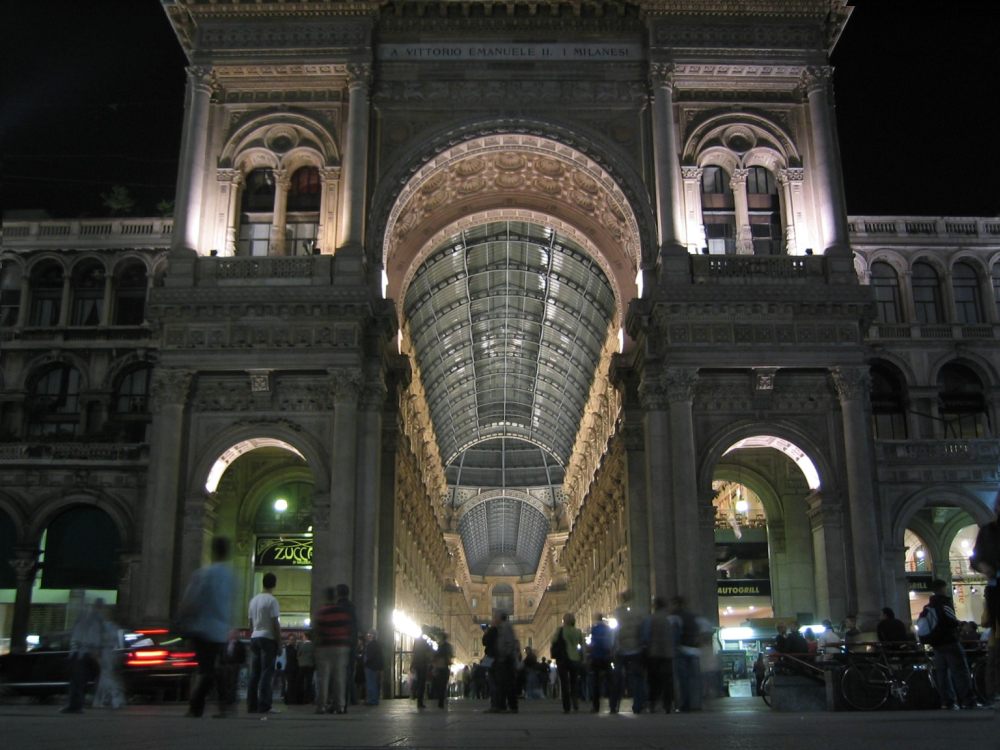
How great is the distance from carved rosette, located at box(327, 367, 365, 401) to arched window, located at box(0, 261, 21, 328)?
1925cm

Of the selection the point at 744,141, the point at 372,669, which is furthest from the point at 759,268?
the point at 372,669

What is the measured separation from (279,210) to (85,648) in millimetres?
20580

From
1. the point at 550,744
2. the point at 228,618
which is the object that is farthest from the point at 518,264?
the point at 550,744

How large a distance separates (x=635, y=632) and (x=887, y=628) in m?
5.04

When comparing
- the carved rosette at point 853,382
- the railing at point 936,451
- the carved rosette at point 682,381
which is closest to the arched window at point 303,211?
the carved rosette at point 682,381

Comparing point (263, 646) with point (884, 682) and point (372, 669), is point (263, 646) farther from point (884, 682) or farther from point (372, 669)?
point (884, 682)

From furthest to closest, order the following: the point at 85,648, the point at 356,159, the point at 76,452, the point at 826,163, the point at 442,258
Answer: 1. the point at 442,258
2. the point at 76,452
3. the point at 826,163
4. the point at 356,159
5. the point at 85,648

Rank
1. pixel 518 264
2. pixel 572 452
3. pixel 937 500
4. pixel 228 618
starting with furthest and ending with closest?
pixel 572 452 → pixel 518 264 → pixel 937 500 → pixel 228 618

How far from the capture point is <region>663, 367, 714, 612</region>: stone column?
30.0 metres

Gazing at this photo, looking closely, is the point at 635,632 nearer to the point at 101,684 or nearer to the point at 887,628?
the point at 887,628

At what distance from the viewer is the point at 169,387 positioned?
3141 cm

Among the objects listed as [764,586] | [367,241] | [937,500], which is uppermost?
[367,241]

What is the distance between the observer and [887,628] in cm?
2102

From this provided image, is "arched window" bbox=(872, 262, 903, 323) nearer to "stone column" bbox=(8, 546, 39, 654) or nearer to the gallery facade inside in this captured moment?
the gallery facade inside
